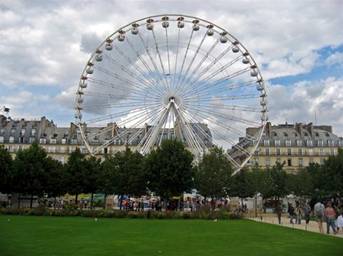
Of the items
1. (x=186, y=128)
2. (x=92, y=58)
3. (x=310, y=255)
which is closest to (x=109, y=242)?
(x=310, y=255)

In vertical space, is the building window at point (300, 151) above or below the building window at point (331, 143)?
below

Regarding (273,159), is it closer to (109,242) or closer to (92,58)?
(92,58)

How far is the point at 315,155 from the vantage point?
310 feet

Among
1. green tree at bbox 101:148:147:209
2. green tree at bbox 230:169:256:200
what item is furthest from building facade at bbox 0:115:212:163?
green tree at bbox 101:148:147:209

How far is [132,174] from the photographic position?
47.5 metres

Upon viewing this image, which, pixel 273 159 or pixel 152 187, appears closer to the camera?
pixel 152 187

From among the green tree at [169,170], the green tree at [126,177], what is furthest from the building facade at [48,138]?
the green tree at [169,170]

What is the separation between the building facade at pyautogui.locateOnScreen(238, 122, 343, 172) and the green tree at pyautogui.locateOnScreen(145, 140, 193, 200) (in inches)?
1967

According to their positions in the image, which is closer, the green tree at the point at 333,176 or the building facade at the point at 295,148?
the green tree at the point at 333,176

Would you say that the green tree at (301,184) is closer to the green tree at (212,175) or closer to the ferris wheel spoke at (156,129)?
the green tree at (212,175)

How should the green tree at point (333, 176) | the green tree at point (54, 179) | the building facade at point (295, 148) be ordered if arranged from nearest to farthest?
the green tree at point (54, 179) < the green tree at point (333, 176) < the building facade at point (295, 148)

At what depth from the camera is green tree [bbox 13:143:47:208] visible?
4678 centimetres

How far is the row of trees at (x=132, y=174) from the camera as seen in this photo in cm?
4497

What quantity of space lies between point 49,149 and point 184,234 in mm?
78307
